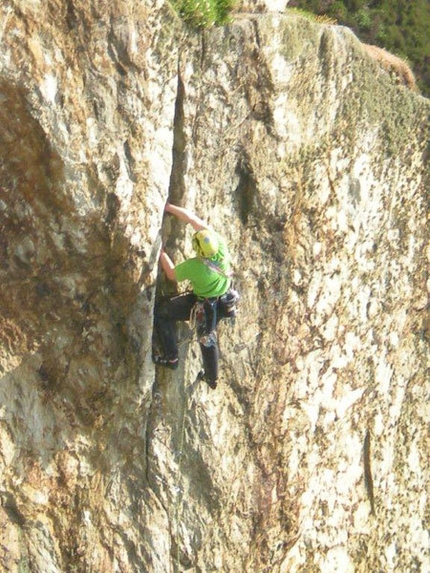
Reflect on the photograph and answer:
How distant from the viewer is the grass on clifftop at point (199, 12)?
31.4 ft

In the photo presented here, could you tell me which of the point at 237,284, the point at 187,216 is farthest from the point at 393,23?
the point at 187,216

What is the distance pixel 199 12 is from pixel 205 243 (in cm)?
269

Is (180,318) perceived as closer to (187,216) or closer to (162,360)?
(162,360)

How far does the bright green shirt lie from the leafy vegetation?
26.0 ft

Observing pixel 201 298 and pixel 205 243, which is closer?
pixel 205 243

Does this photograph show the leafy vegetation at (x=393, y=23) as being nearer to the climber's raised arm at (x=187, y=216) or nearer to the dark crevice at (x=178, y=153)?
the dark crevice at (x=178, y=153)

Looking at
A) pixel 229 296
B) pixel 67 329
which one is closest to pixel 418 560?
pixel 229 296

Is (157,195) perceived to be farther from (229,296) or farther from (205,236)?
(229,296)

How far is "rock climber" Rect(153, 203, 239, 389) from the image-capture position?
9430 mm

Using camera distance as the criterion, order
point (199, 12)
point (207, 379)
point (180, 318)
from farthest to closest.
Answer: point (207, 379), point (180, 318), point (199, 12)

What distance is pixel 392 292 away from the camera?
13.1 m

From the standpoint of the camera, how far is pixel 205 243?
30.1 feet

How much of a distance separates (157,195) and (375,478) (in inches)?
262

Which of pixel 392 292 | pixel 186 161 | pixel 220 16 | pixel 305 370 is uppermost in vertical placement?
pixel 220 16
